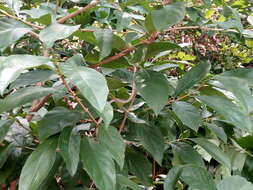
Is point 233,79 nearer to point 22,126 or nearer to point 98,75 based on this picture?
point 98,75

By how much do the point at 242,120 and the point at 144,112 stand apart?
0.87 feet

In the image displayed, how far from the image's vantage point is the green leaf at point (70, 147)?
56cm

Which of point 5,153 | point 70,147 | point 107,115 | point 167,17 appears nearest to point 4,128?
point 5,153

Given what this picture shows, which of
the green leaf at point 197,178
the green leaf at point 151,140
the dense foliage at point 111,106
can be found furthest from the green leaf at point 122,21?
the green leaf at point 197,178

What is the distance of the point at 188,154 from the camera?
77 centimetres

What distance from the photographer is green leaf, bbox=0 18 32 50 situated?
1.85 feet

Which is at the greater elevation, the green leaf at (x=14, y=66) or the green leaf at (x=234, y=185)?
the green leaf at (x=14, y=66)

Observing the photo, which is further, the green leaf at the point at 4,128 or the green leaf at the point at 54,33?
the green leaf at the point at 4,128

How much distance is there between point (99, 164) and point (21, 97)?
0.64 ft

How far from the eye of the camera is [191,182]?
23.1 inches

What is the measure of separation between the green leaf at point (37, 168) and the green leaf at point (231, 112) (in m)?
0.32

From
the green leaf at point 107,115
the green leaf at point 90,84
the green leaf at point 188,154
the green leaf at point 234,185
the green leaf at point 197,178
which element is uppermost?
the green leaf at point 90,84

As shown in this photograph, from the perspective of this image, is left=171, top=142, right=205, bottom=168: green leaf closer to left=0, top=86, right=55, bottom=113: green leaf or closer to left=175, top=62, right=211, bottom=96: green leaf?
left=175, top=62, right=211, bottom=96: green leaf

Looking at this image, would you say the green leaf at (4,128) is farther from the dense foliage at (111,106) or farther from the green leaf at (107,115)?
the green leaf at (107,115)
